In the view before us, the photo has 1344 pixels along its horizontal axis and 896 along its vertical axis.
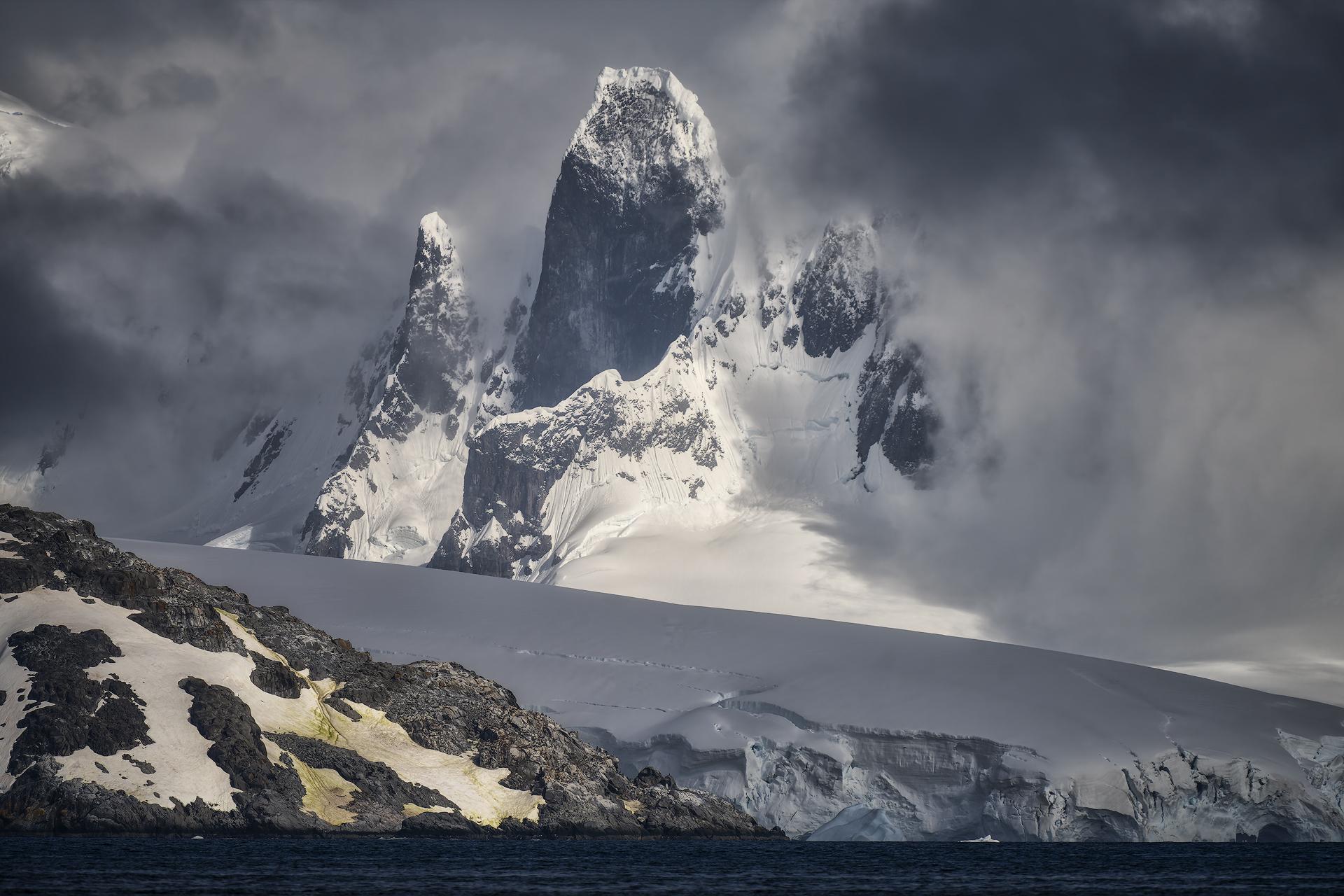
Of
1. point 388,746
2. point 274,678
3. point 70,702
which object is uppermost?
point 274,678

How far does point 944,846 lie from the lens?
440 feet

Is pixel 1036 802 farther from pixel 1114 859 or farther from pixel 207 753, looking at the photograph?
pixel 207 753

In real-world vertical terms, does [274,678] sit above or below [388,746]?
above

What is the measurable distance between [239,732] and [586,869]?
30276 millimetres

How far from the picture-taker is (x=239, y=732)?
325 ft

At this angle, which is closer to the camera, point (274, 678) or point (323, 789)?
point (323, 789)

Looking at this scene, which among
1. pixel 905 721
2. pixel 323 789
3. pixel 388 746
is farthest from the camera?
pixel 905 721

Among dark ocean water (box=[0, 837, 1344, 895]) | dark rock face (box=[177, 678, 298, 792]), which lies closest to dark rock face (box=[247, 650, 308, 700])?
dark rock face (box=[177, 678, 298, 792])

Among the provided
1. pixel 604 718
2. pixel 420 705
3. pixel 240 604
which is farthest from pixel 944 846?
pixel 240 604

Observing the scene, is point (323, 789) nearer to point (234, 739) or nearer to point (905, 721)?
point (234, 739)

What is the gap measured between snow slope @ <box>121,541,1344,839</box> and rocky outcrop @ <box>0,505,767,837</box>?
74.8ft

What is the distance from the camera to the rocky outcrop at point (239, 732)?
9275 centimetres

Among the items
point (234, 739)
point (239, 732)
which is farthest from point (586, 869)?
point (239, 732)

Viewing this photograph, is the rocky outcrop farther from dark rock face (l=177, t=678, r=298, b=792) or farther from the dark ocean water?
the dark ocean water
